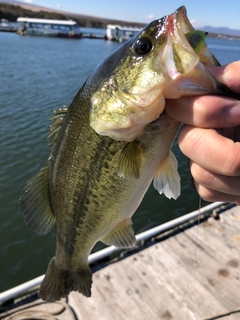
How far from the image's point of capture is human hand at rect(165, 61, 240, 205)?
126cm

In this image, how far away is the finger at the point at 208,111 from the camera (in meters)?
1.25

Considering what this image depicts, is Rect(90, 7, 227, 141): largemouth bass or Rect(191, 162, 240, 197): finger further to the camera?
Rect(191, 162, 240, 197): finger

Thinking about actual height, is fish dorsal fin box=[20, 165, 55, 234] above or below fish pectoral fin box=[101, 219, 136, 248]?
above

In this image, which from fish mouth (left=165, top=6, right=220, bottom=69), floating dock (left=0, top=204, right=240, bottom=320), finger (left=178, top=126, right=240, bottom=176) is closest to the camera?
fish mouth (left=165, top=6, right=220, bottom=69)

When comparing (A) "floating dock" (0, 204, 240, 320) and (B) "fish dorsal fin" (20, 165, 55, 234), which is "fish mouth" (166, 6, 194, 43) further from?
(A) "floating dock" (0, 204, 240, 320)

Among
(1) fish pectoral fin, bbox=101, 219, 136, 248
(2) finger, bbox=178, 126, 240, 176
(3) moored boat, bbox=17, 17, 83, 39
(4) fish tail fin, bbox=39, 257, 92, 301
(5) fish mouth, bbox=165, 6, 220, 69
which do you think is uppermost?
(5) fish mouth, bbox=165, 6, 220, 69

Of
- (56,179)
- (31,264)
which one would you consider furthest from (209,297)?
(31,264)

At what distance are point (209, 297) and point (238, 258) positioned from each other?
0.81 m

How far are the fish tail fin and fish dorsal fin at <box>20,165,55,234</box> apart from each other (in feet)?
1.38

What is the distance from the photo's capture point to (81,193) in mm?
1896

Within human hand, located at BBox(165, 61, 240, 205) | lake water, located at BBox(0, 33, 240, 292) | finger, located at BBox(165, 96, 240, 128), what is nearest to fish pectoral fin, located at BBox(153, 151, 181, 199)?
human hand, located at BBox(165, 61, 240, 205)

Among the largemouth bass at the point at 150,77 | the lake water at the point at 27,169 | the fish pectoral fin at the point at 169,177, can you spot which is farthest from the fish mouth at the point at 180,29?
the lake water at the point at 27,169

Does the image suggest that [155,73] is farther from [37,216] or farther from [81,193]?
[37,216]

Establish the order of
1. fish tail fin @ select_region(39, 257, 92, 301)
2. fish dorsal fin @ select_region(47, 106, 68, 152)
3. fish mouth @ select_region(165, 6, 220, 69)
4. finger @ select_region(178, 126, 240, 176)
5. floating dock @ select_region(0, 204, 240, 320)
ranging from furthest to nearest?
floating dock @ select_region(0, 204, 240, 320)
fish tail fin @ select_region(39, 257, 92, 301)
fish dorsal fin @ select_region(47, 106, 68, 152)
finger @ select_region(178, 126, 240, 176)
fish mouth @ select_region(165, 6, 220, 69)
